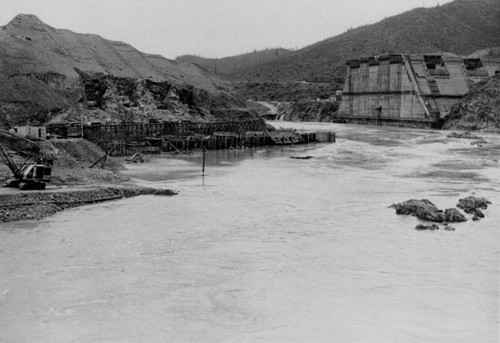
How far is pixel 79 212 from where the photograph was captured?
24938 millimetres

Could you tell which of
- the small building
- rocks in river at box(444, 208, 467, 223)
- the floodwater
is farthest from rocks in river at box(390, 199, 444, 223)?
the small building

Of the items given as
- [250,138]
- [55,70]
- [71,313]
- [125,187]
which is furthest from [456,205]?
Result: [55,70]

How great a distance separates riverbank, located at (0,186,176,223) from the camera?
926 inches

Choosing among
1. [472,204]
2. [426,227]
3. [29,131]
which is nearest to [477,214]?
[472,204]

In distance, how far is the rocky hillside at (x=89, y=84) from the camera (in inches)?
2355

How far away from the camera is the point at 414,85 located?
106m

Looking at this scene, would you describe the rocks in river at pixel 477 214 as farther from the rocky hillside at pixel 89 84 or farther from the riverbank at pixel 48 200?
the rocky hillside at pixel 89 84

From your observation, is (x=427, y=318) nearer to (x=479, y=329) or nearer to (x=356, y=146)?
(x=479, y=329)

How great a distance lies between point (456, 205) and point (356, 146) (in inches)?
1550

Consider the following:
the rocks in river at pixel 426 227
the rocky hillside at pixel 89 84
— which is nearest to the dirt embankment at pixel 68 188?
the rocks in river at pixel 426 227

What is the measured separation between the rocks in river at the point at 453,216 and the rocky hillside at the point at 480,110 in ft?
229

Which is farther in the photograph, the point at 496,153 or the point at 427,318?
the point at 496,153

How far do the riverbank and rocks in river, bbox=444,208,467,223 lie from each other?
15.5 m

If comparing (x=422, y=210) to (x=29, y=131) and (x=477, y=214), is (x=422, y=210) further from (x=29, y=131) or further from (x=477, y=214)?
(x=29, y=131)
